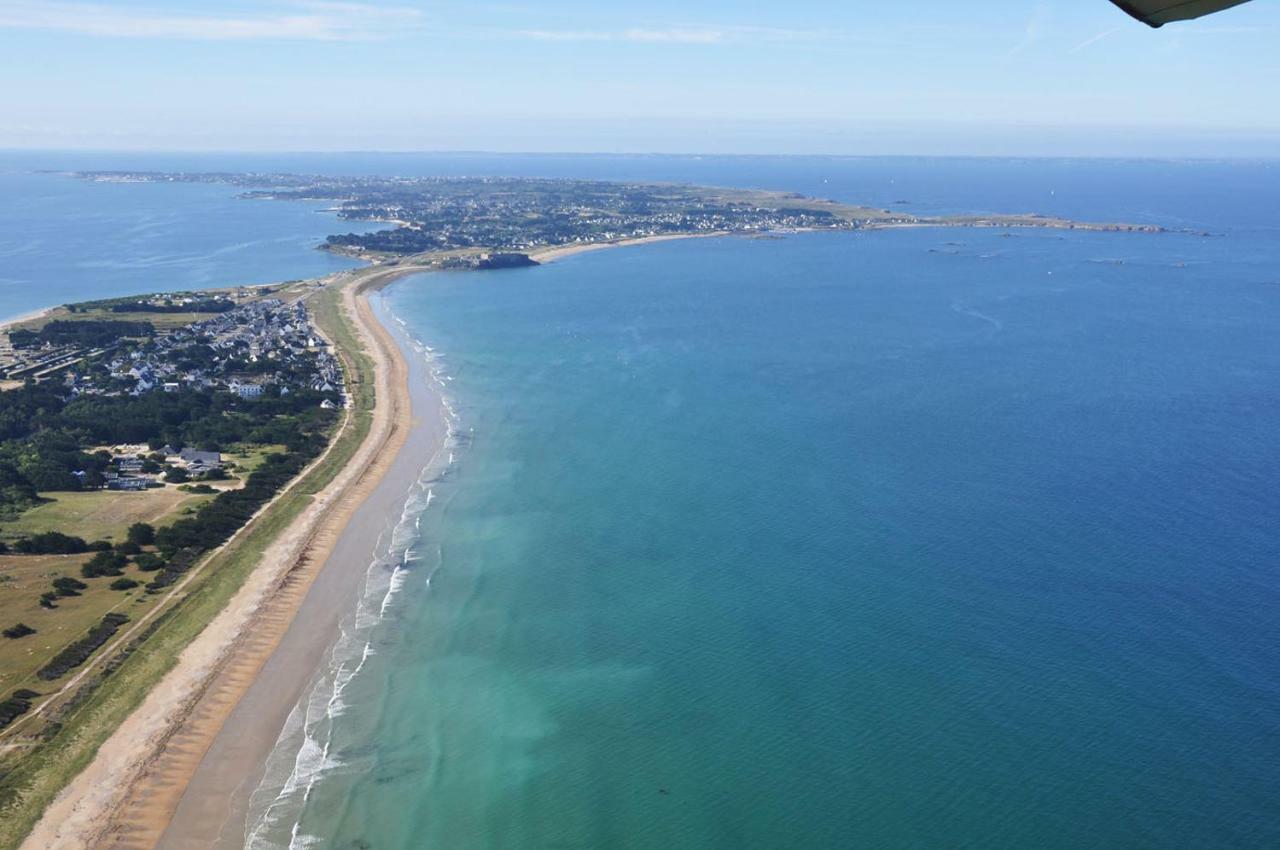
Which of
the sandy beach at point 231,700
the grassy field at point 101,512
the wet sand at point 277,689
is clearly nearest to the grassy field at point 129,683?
the sandy beach at point 231,700

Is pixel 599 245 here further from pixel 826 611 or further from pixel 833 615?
pixel 833 615

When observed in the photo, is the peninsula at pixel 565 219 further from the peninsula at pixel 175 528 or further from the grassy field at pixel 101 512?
the grassy field at pixel 101 512

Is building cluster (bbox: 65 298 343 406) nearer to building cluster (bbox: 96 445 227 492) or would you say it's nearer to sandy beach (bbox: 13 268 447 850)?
building cluster (bbox: 96 445 227 492)

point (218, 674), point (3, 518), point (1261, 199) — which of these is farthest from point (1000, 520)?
point (1261, 199)

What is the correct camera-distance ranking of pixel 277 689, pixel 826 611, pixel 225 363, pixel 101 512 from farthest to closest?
1. pixel 225 363
2. pixel 101 512
3. pixel 826 611
4. pixel 277 689

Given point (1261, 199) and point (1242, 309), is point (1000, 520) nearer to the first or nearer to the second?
point (1242, 309)

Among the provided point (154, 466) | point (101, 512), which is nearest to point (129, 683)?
point (101, 512)
